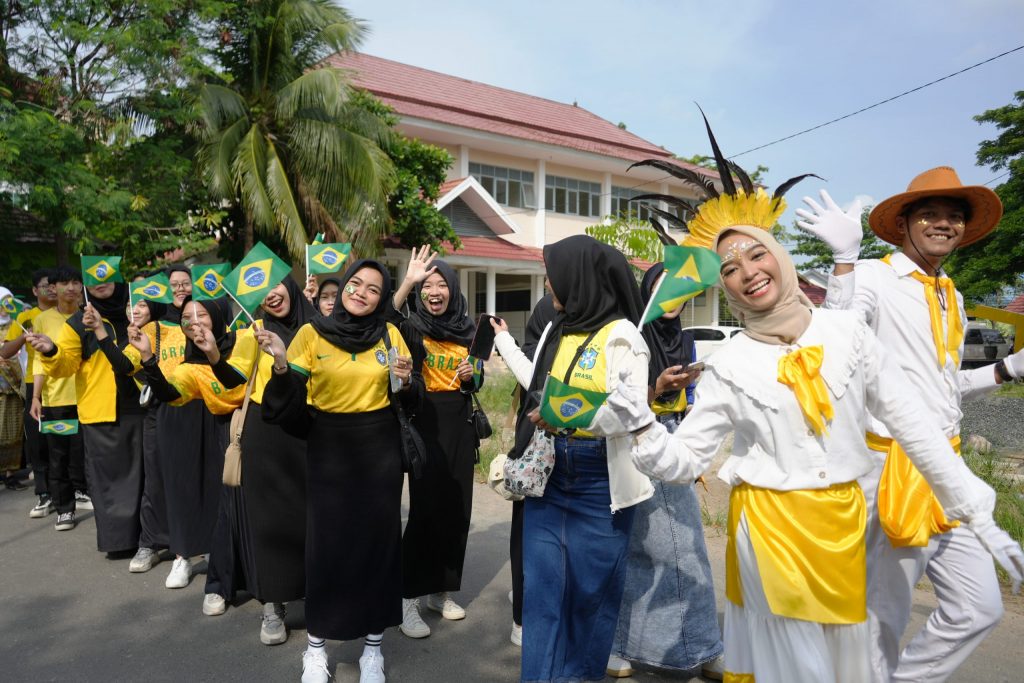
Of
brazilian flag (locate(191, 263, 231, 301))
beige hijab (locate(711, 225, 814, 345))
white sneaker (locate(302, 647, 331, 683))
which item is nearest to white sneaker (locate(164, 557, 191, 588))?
white sneaker (locate(302, 647, 331, 683))

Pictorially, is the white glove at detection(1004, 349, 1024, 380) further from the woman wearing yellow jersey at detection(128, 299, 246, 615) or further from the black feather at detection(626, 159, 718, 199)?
the woman wearing yellow jersey at detection(128, 299, 246, 615)

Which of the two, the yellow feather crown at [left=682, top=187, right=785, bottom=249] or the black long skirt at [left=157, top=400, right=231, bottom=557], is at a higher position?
the yellow feather crown at [left=682, top=187, right=785, bottom=249]

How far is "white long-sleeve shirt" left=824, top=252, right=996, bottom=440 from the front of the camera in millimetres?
2900

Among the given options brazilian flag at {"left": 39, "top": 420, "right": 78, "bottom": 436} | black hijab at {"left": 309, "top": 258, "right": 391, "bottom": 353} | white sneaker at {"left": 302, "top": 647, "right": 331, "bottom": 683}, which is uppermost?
black hijab at {"left": 309, "top": 258, "right": 391, "bottom": 353}

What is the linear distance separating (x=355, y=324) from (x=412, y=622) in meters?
1.77

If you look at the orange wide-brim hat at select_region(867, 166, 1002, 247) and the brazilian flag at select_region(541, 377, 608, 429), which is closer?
the brazilian flag at select_region(541, 377, 608, 429)

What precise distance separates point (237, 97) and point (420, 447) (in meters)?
13.0

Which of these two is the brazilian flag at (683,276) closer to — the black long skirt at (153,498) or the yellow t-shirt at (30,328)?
the black long skirt at (153,498)

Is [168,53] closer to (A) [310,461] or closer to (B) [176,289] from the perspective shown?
(B) [176,289]

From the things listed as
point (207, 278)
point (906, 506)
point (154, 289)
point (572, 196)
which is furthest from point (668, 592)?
point (572, 196)

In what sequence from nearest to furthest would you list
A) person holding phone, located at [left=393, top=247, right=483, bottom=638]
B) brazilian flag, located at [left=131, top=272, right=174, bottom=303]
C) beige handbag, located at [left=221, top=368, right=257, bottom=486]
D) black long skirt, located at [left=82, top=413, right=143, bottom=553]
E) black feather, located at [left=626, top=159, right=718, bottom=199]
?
black feather, located at [left=626, top=159, right=718, bottom=199] < beige handbag, located at [left=221, top=368, right=257, bottom=486] < person holding phone, located at [left=393, top=247, right=483, bottom=638] < brazilian flag, located at [left=131, top=272, right=174, bottom=303] < black long skirt, located at [left=82, top=413, right=143, bottom=553]

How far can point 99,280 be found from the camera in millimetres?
5445

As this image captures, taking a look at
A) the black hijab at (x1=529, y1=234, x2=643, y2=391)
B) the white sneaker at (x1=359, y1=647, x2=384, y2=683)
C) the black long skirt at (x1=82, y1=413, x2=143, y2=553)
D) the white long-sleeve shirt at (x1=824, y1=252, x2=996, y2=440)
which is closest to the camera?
the white long-sleeve shirt at (x1=824, y1=252, x2=996, y2=440)

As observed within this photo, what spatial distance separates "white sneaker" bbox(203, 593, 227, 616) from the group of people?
0.05 ft
